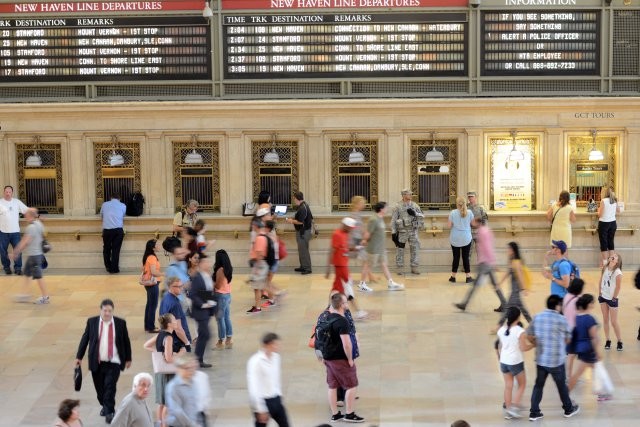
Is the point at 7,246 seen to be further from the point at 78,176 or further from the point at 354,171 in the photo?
the point at 354,171

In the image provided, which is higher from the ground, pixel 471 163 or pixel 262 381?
pixel 471 163

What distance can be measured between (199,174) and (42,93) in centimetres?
353

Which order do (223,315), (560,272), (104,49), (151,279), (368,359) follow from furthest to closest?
(104,49), (151,279), (223,315), (368,359), (560,272)

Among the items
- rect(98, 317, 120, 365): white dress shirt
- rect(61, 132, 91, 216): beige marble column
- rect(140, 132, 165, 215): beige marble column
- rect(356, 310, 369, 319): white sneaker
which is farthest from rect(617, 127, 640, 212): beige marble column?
rect(98, 317, 120, 365): white dress shirt

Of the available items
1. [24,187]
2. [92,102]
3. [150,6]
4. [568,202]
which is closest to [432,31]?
[568,202]

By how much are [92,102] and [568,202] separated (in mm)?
9304

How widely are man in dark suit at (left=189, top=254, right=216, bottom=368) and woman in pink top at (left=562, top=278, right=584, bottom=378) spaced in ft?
14.7

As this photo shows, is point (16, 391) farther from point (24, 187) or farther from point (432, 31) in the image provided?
point (432, 31)

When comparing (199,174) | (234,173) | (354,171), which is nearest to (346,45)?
(354,171)

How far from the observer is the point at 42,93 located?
21328 millimetres

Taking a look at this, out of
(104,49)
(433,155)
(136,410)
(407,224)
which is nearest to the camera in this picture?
(136,410)

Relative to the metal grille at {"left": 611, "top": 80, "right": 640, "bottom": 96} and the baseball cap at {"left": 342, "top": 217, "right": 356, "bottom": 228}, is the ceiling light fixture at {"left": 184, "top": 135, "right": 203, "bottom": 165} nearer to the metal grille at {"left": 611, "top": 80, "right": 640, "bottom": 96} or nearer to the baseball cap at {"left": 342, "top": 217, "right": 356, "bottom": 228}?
the baseball cap at {"left": 342, "top": 217, "right": 356, "bottom": 228}

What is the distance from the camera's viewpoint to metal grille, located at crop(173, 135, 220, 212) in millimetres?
21141

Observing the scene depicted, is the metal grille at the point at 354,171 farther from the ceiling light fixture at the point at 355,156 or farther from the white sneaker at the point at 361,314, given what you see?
the white sneaker at the point at 361,314
